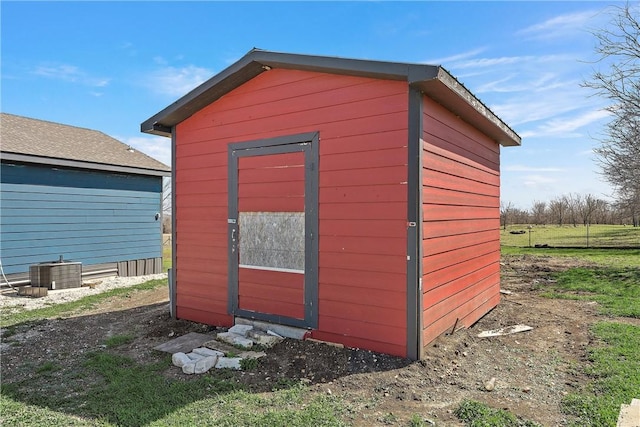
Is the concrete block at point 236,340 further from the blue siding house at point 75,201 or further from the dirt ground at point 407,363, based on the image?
the blue siding house at point 75,201

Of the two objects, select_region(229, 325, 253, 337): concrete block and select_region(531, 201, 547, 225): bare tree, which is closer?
select_region(229, 325, 253, 337): concrete block

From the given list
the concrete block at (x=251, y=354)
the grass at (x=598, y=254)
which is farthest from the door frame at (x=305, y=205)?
the grass at (x=598, y=254)

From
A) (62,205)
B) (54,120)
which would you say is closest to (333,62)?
(62,205)

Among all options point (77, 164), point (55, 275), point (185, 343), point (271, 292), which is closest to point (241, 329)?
point (271, 292)

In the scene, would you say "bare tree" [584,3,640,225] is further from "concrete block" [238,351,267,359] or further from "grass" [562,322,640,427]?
"concrete block" [238,351,267,359]

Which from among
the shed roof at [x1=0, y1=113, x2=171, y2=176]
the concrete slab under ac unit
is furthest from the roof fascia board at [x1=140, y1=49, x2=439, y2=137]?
the shed roof at [x1=0, y1=113, x2=171, y2=176]

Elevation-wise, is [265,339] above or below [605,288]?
above

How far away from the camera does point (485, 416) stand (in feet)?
9.21

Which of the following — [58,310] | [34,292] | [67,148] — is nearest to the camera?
[58,310]

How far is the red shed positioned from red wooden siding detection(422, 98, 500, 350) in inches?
1.3

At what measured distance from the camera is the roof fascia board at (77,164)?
26.4 ft

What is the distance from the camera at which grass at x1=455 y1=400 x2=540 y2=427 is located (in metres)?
2.71

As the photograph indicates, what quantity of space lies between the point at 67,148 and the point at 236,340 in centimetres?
838

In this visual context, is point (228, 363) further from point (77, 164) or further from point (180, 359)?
point (77, 164)
